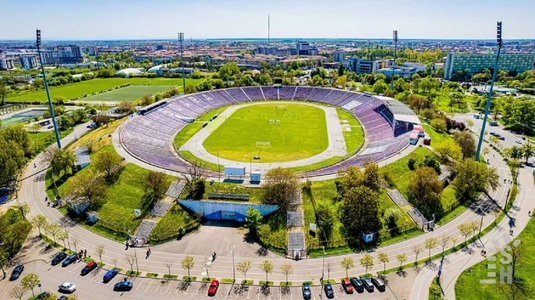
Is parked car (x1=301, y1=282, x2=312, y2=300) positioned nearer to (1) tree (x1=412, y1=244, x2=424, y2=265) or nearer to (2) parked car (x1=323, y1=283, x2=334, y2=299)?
(2) parked car (x1=323, y1=283, x2=334, y2=299)

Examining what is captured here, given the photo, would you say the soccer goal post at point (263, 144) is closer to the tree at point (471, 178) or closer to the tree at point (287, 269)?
the tree at point (471, 178)

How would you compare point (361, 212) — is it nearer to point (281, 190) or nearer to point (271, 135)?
point (281, 190)

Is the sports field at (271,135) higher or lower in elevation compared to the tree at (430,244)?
higher

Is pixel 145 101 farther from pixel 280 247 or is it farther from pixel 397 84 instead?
pixel 397 84

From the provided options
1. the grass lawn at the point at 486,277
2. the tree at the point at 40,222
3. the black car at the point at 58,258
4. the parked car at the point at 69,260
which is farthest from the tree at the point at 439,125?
the tree at the point at 40,222

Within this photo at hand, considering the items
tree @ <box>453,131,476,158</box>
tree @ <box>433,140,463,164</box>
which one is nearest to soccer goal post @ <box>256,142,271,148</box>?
tree @ <box>433,140,463,164</box>

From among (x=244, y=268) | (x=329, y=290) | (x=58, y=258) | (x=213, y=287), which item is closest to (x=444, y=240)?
(x=329, y=290)
